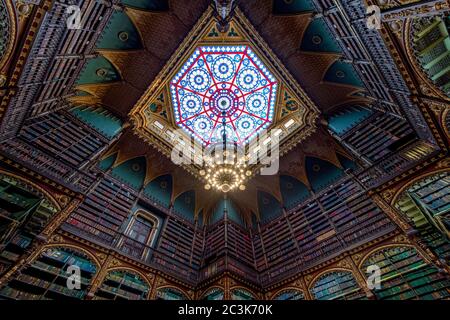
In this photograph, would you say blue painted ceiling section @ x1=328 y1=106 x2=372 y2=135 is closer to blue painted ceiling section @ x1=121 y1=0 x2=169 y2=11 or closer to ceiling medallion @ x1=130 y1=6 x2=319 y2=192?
ceiling medallion @ x1=130 y1=6 x2=319 y2=192

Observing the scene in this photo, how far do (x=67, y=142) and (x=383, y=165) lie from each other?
12300mm

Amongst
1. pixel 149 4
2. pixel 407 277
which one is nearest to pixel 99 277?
pixel 407 277

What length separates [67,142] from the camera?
8.87m

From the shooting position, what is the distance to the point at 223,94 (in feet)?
42.0

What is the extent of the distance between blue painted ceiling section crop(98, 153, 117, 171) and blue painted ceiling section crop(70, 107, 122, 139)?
130 cm

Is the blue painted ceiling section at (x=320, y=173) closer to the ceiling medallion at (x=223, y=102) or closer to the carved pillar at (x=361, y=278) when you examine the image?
the ceiling medallion at (x=223, y=102)

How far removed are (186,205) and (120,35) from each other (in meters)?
9.48

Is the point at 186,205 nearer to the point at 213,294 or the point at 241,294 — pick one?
the point at 213,294

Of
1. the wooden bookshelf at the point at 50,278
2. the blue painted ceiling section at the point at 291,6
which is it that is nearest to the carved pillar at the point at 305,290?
the wooden bookshelf at the point at 50,278

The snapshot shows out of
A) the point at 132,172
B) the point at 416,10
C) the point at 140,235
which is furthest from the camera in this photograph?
the point at 132,172

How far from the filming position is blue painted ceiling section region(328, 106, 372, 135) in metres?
9.93

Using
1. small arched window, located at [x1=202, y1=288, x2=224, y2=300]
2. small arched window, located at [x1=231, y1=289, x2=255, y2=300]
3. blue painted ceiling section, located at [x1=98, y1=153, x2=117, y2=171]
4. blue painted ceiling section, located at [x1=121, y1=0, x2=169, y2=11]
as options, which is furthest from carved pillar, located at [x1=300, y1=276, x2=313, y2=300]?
blue painted ceiling section, located at [x1=121, y1=0, x2=169, y2=11]

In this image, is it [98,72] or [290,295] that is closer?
[290,295]
